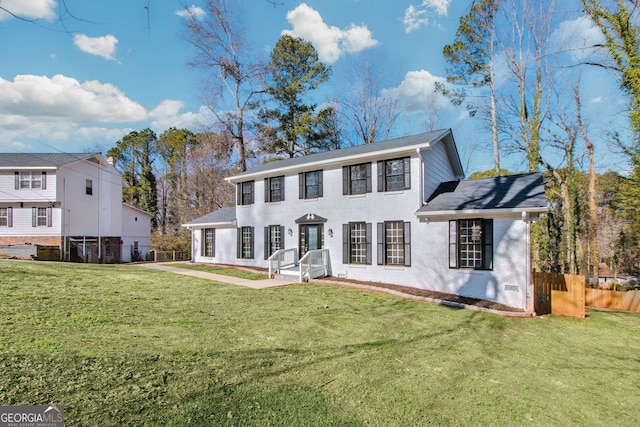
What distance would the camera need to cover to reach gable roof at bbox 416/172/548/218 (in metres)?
9.61

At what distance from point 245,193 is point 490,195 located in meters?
11.6

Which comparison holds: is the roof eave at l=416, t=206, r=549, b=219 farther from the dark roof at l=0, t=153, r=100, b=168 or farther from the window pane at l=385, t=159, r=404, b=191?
the dark roof at l=0, t=153, r=100, b=168

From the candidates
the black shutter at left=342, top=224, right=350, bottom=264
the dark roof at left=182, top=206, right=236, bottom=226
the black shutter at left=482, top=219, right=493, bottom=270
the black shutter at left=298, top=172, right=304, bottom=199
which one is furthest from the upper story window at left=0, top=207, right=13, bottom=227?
the black shutter at left=482, top=219, right=493, bottom=270

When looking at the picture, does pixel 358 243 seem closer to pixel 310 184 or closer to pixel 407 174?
pixel 407 174

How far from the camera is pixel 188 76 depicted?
2417 cm

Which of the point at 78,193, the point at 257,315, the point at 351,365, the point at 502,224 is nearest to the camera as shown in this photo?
the point at 351,365

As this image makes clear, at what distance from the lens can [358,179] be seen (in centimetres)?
→ 1318

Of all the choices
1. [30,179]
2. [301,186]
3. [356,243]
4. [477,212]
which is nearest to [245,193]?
[301,186]

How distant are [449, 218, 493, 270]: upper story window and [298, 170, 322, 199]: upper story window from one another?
5820 millimetres

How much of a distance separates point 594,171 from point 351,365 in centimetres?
2262

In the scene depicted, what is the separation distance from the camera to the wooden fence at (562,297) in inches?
361

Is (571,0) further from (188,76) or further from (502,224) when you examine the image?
(188,76)

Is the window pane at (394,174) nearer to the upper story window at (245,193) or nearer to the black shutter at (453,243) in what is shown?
the black shutter at (453,243)

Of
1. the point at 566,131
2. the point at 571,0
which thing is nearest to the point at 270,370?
the point at 571,0
